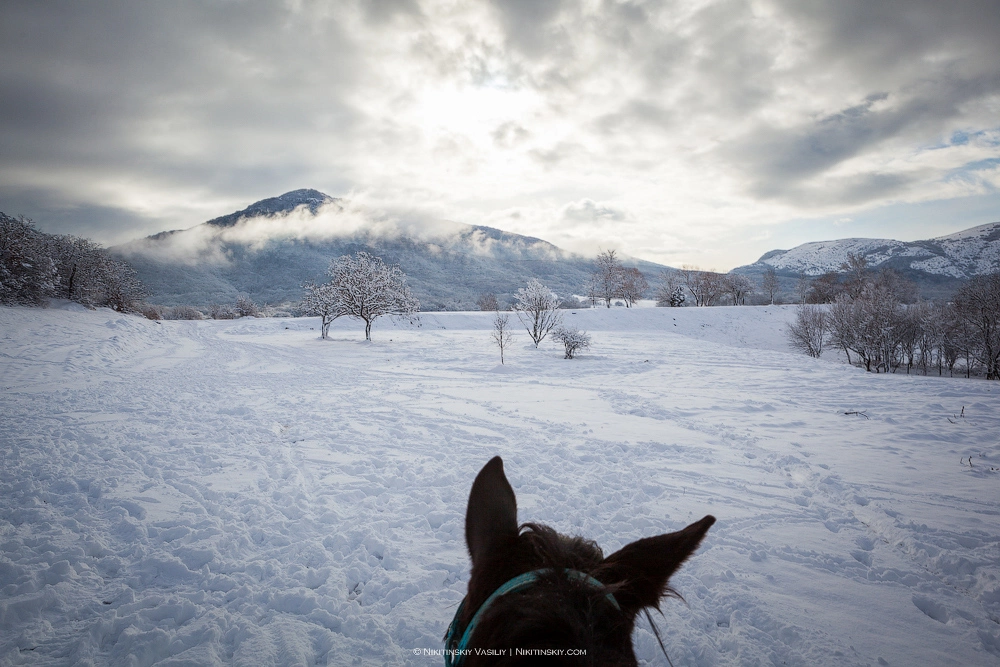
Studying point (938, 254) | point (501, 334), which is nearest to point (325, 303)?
point (501, 334)

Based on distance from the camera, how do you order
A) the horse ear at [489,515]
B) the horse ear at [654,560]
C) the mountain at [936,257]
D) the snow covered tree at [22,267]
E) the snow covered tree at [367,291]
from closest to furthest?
the horse ear at [654,560] < the horse ear at [489,515] < the snow covered tree at [22,267] < the snow covered tree at [367,291] < the mountain at [936,257]

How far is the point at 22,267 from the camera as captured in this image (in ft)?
64.4

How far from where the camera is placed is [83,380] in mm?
10734

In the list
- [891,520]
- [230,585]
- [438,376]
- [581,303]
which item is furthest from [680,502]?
[581,303]

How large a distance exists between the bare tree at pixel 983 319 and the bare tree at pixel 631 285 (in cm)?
3594

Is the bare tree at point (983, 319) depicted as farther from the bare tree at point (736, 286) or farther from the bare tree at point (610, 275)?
the bare tree at point (610, 275)

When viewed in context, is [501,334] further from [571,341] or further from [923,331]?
[923,331]

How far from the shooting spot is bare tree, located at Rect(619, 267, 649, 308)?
58184 millimetres

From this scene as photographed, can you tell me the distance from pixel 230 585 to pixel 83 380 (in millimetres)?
12595

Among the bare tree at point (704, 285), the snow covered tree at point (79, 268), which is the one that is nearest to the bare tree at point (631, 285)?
the bare tree at point (704, 285)

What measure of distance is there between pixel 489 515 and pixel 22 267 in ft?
105

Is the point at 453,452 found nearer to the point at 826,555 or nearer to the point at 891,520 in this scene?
the point at 826,555

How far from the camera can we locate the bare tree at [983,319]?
20.9 metres

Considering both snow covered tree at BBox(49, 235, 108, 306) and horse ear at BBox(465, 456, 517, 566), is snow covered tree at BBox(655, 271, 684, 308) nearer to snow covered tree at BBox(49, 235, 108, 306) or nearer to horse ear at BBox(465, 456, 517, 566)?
horse ear at BBox(465, 456, 517, 566)
